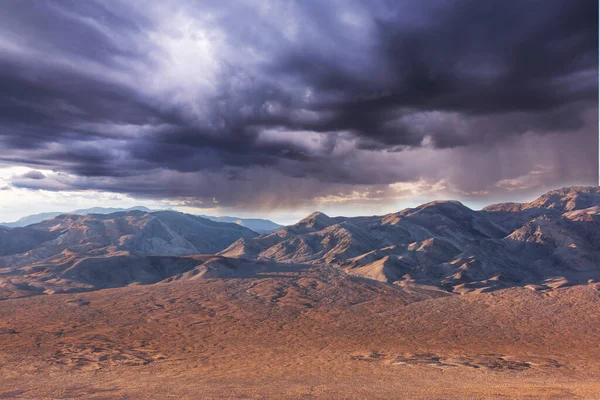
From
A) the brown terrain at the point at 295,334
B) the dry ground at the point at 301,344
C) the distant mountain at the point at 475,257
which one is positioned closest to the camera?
the dry ground at the point at 301,344

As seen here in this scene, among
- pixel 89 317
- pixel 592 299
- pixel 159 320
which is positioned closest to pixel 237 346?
pixel 159 320

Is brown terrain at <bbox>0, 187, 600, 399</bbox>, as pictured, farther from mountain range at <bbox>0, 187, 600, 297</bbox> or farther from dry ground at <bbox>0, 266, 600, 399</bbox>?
mountain range at <bbox>0, 187, 600, 297</bbox>

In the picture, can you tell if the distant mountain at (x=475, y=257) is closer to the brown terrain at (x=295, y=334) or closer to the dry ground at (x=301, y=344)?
the brown terrain at (x=295, y=334)

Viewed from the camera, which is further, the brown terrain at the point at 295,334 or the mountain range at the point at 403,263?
the mountain range at the point at 403,263

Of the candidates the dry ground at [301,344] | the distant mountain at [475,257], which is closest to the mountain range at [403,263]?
the distant mountain at [475,257]

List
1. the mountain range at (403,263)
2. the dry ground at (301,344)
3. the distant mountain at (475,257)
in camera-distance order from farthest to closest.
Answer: the distant mountain at (475,257)
the mountain range at (403,263)
the dry ground at (301,344)

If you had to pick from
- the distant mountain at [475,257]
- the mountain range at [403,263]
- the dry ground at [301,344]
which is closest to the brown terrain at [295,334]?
the dry ground at [301,344]

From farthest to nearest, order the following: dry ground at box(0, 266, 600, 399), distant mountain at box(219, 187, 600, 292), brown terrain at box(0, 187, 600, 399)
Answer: distant mountain at box(219, 187, 600, 292)
brown terrain at box(0, 187, 600, 399)
dry ground at box(0, 266, 600, 399)

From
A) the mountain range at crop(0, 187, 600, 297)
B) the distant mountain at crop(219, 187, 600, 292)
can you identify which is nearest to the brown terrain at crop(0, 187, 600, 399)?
the mountain range at crop(0, 187, 600, 297)

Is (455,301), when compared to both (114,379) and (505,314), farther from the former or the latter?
(114,379)
